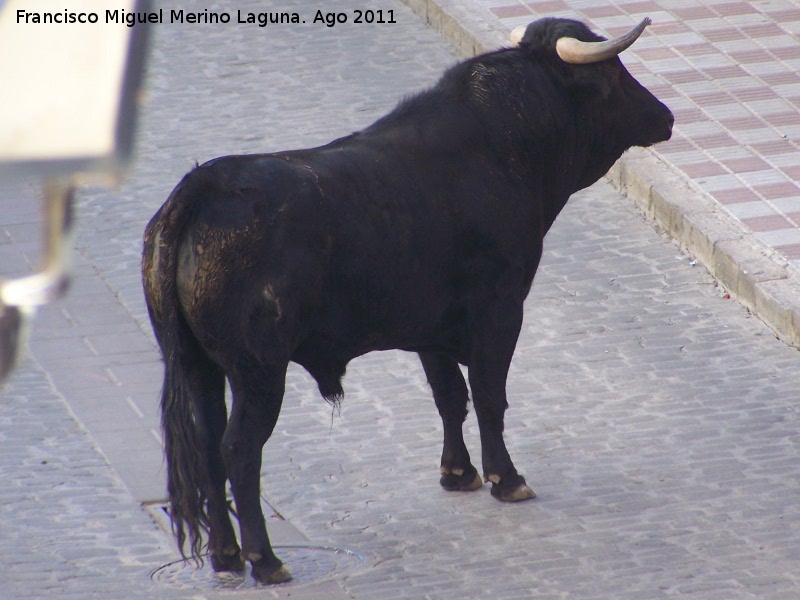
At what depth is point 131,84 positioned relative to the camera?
1.90 meters

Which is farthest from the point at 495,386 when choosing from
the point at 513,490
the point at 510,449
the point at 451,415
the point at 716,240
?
the point at 716,240

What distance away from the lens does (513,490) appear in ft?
19.2

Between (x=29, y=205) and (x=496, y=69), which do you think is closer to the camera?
(x=496, y=69)

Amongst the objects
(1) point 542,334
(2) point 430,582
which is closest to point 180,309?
(2) point 430,582

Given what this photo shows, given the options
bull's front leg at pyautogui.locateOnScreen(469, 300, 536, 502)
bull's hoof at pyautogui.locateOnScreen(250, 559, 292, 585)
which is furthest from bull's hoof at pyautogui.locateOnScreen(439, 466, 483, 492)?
bull's hoof at pyautogui.locateOnScreen(250, 559, 292, 585)

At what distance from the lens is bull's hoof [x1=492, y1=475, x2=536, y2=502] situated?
583 cm

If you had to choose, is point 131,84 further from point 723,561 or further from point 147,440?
point 147,440

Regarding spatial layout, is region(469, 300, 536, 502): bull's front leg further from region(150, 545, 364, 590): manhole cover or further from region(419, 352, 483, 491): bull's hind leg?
region(150, 545, 364, 590): manhole cover

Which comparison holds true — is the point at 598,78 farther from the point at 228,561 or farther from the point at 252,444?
the point at 228,561

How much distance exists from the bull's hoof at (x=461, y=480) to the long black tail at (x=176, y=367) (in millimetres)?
1241

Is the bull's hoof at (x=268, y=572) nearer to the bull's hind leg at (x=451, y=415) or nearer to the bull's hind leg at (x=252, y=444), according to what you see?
the bull's hind leg at (x=252, y=444)

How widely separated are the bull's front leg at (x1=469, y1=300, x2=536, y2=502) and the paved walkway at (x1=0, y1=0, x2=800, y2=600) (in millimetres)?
112

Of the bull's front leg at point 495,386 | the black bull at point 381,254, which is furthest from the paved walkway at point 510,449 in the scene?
the black bull at point 381,254

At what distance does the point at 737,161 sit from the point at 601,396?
9.86 ft
